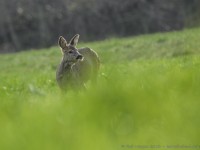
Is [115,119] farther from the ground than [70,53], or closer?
closer

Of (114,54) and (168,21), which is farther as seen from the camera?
(168,21)

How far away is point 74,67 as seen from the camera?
35.5 ft

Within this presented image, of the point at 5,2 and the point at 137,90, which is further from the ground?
the point at 5,2

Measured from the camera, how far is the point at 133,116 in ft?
12.6

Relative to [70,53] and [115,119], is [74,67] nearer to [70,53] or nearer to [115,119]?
[70,53]

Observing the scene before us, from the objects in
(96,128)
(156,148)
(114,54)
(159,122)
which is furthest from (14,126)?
(114,54)

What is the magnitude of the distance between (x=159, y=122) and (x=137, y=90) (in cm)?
87

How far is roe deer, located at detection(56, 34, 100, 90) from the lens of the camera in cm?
1007

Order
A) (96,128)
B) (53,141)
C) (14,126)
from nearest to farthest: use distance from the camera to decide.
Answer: (53,141), (96,128), (14,126)

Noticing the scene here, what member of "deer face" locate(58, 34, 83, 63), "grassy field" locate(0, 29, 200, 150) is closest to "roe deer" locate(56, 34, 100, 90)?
"deer face" locate(58, 34, 83, 63)

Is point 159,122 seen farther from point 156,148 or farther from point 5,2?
point 5,2

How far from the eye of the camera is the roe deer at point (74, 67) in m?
10.1

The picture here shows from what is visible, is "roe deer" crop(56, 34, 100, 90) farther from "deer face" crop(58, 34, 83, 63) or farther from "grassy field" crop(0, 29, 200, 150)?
"grassy field" crop(0, 29, 200, 150)

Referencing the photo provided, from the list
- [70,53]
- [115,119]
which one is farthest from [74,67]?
[115,119]
